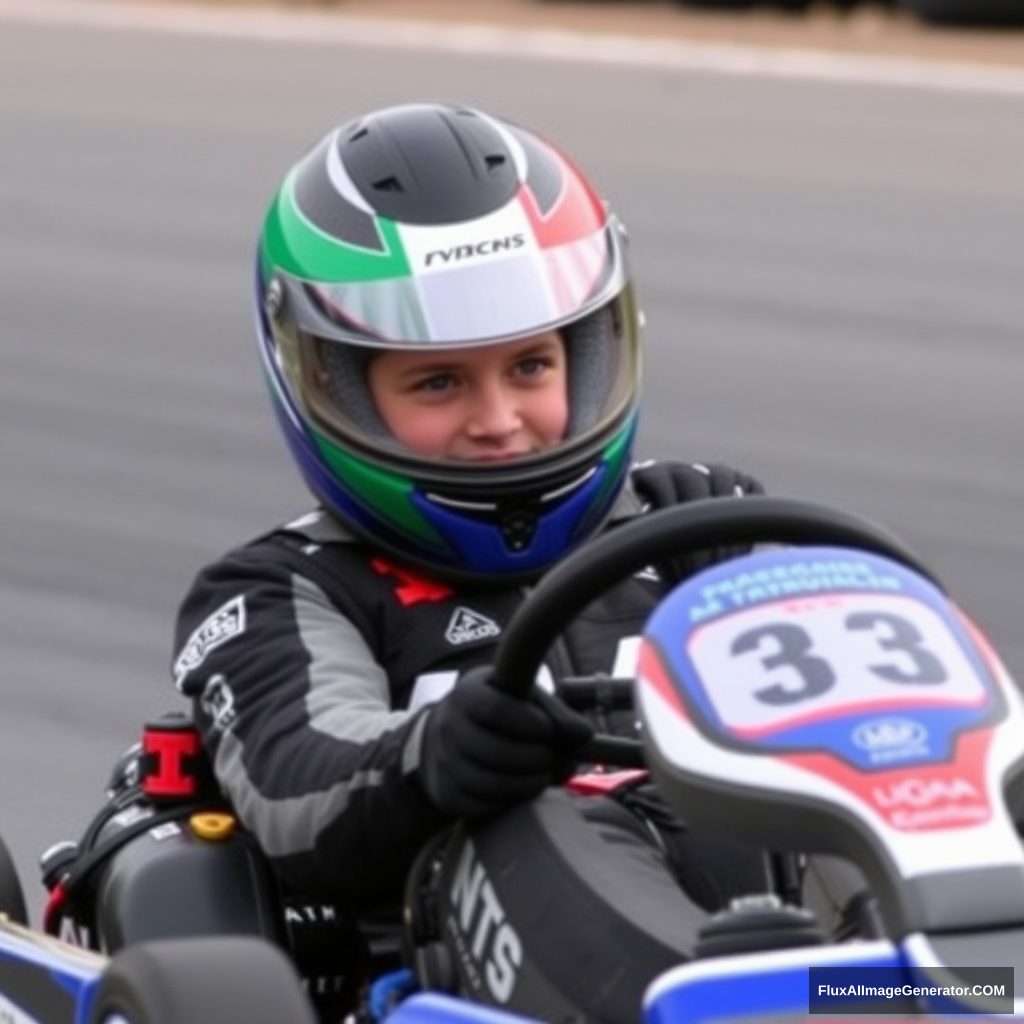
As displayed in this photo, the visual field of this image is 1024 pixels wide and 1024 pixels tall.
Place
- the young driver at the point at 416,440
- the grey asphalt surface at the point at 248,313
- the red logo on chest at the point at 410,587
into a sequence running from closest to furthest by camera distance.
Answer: the young driver at the point at 416,440
the red logo on chest at the point at 410,587
the grey asphalt surface at the point at 248,313

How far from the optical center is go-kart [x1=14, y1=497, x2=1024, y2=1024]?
2.81 m

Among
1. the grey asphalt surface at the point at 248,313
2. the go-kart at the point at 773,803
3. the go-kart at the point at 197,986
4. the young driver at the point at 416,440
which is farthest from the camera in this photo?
→ the grey asphalt surface at the point at 248,313

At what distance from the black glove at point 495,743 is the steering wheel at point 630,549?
23mm

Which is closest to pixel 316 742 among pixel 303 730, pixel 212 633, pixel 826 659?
pixel 303 730

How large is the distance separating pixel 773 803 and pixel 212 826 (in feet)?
3.35

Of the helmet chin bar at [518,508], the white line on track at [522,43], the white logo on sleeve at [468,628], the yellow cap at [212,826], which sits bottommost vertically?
the white line on track at [522,43]

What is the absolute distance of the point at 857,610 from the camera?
10.1ft

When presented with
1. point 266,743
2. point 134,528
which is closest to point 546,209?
point 266,743

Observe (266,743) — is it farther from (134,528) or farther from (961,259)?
(961,259)

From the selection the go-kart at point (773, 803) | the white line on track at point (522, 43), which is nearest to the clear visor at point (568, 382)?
the go-kart at point (773, 803)

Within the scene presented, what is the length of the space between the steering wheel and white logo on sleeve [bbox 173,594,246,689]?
0.61 m

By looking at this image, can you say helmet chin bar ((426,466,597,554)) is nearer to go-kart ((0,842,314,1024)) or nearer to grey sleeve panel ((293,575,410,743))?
grey sleeve panel ((293,575,410,743))

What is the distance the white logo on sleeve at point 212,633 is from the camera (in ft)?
12.2

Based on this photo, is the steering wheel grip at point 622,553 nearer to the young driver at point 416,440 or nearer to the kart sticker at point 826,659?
the kart sticker at point 826,659
